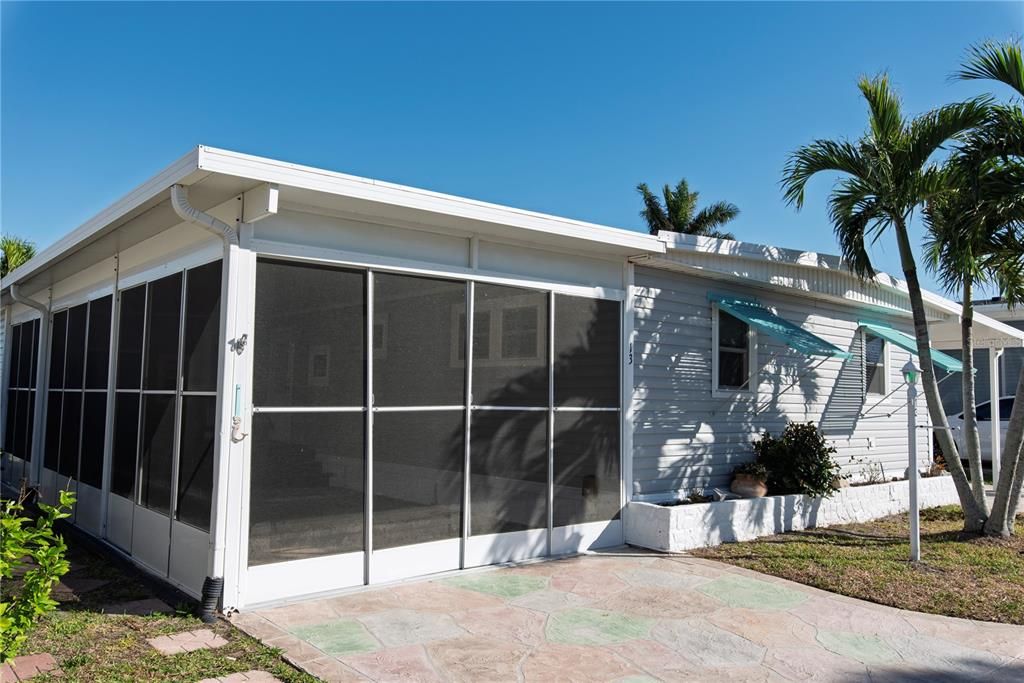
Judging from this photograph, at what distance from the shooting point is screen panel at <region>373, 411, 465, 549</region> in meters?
5.80

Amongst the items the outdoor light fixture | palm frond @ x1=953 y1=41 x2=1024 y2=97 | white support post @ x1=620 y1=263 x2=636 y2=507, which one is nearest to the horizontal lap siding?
white support post @ x1=620 y1=263 x2=636 y2=507

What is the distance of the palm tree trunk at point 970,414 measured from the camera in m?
8.28

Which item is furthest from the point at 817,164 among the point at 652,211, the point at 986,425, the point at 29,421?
the point at 652,211

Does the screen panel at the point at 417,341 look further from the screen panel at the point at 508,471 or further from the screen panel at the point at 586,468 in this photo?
the screen panel at the point at 586,468

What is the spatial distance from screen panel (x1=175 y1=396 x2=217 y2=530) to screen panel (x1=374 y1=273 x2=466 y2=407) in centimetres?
123

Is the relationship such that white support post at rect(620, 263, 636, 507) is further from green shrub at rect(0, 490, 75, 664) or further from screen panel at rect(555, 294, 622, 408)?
green shrub at rect(0, 490, 75, 664)

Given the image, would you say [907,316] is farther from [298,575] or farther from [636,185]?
[636,185]

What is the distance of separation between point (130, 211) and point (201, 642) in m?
3.19

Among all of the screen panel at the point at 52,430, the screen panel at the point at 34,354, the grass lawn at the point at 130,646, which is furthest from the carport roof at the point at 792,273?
the screen panel at the point at 34,354

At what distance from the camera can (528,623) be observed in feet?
16.7

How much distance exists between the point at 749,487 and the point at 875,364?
4104 mm

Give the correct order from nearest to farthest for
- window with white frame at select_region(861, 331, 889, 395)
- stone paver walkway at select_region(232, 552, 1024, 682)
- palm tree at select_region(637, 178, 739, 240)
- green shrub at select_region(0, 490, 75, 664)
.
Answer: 1. green shrub at select_region(0, 490, 75, 664)
2. stone paver walkway at select_region(232, 552, 1024, 682)
3. window with white frame at select_region(861, 331, 889, 395)
4. palm tree at select_region(637, 178, 739, 240)

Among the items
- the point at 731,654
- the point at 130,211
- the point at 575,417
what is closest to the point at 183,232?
the point at 130,211

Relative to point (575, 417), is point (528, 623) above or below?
below
